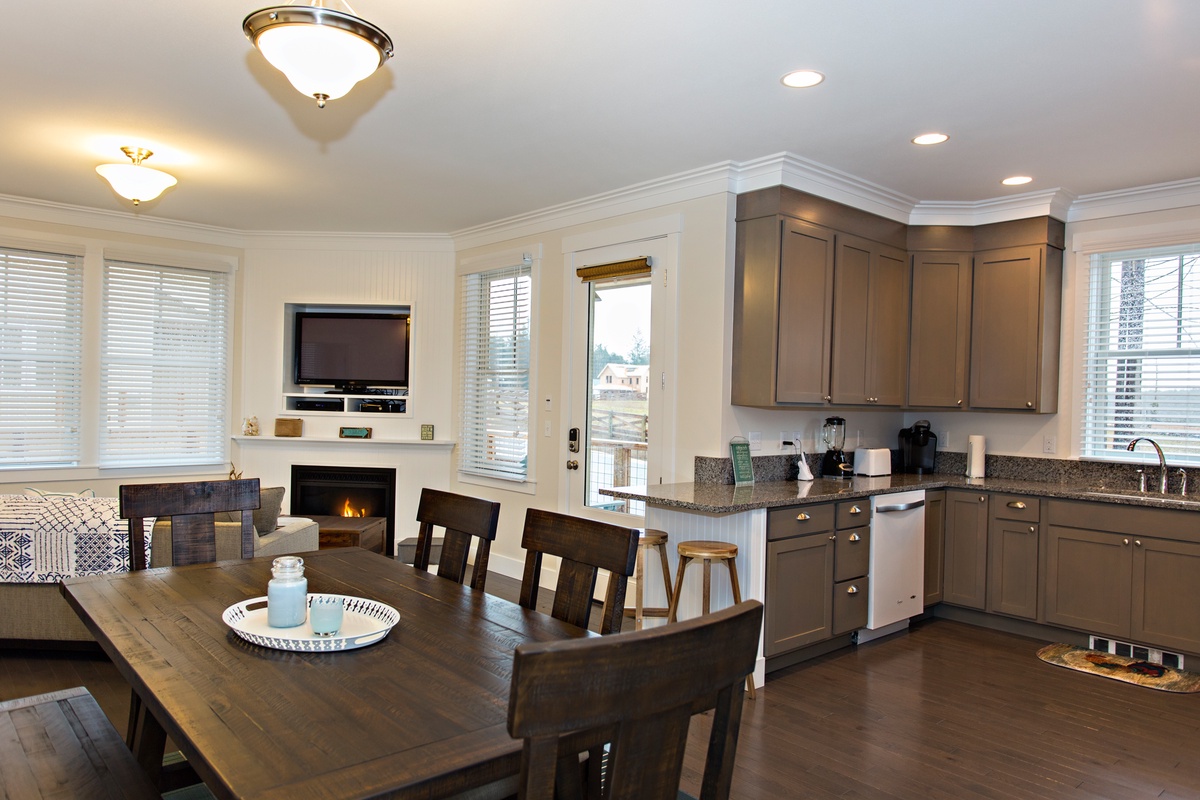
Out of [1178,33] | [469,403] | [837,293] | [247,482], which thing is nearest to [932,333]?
[837,293]

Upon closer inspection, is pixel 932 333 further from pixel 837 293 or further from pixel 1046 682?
pixel 1046 682

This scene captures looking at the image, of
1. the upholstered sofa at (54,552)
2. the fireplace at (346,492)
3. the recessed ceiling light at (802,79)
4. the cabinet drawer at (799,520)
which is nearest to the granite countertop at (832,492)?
the cabinet drawer at (799,520)

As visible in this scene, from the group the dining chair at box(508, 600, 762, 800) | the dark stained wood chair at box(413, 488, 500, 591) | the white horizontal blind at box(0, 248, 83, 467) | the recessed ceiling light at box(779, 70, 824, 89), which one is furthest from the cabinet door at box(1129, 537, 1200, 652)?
the white horizontal blind at box(0, 248, 83, 467)

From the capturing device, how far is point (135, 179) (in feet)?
14.4

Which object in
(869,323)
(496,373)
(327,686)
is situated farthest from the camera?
(496,373)

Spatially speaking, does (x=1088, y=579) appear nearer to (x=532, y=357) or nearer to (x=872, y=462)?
(x=872, y=462)

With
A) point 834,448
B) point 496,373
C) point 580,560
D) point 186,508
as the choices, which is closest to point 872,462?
point 834,448

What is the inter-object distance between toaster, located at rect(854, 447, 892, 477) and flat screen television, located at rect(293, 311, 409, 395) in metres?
3.64

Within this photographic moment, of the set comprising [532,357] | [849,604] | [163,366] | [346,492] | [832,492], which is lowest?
[849,604]

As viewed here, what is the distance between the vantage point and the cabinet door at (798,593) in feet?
12.2

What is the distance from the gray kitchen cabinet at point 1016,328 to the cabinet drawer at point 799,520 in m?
1.77

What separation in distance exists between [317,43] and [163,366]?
4892 millimetres

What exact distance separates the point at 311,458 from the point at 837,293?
4319 mm

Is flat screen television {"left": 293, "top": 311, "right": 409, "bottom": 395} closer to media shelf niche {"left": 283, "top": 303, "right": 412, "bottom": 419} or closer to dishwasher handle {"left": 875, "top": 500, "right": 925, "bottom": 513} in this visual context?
media shelf niche {"left": 283, "top": 303, "right": 412, "bottom": 419}
